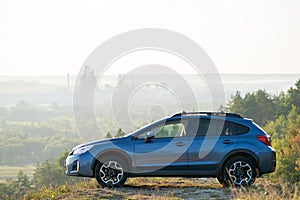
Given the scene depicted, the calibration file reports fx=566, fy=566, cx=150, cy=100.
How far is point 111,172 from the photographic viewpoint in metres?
12.7

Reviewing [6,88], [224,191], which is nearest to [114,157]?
[224,191]

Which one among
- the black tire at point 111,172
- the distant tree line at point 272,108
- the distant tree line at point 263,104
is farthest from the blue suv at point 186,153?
the distant tree line at point 263,104

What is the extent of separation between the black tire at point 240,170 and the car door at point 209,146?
26 centimetres

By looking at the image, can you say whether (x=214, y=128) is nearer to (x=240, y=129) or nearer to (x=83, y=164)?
(x=240, y=129)

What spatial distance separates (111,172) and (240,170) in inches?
113

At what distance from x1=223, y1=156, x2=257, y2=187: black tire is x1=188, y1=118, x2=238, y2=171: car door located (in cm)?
26

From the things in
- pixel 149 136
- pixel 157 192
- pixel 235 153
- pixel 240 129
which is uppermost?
pixel 240 129

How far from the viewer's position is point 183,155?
491 inches

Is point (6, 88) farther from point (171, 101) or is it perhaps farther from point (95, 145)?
point (95, 145)

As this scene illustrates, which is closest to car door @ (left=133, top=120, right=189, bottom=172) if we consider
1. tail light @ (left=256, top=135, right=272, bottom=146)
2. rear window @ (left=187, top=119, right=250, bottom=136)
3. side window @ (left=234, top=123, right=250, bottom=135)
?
rear window @ (left=187, top=119, right=250, bottom=136)

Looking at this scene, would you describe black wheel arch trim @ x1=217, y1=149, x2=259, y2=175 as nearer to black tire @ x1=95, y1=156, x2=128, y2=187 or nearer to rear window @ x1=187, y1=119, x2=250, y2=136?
rear window @ x1=187, y1=119, x2=250, y2=136

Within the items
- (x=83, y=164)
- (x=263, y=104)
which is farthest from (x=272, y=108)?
(x=83, y=164)

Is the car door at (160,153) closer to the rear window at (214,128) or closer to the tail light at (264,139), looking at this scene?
the rear window at (214,128)

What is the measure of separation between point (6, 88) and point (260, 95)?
92761 mm
